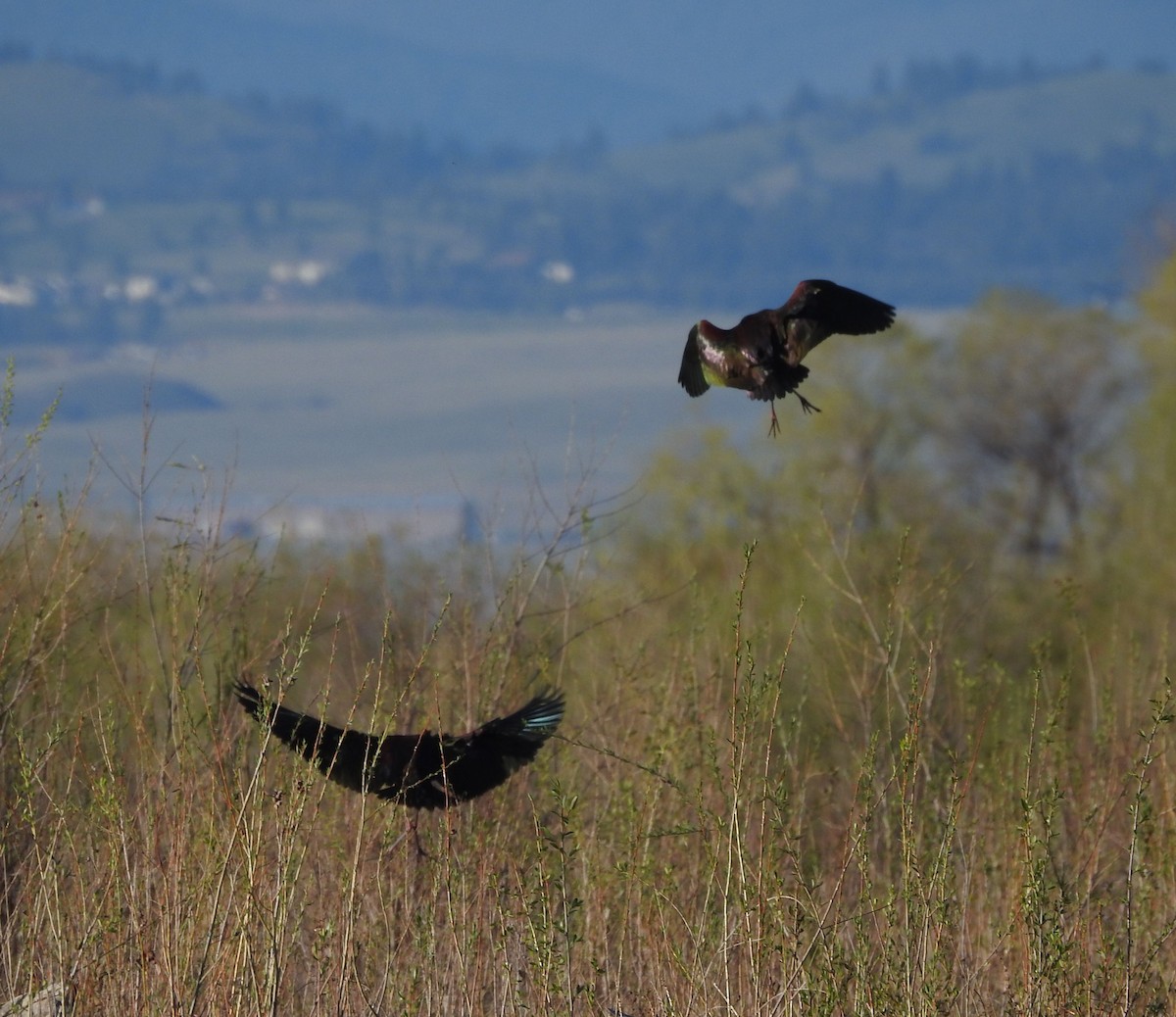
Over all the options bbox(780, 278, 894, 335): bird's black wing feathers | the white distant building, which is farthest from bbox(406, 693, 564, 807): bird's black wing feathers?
bbox(780, 278, 894, 335): bird's black wing feathers

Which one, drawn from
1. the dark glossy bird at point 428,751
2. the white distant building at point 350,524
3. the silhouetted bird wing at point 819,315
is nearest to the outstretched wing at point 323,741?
the dark glossy bird at point 428,751

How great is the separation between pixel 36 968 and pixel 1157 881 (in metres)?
3.08

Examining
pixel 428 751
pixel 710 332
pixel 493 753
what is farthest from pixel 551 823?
pixel 710 332

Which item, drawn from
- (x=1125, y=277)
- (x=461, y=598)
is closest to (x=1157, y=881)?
(x=461, y=598)

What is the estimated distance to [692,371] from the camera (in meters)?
3.93

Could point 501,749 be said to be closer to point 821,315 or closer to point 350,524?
point 821,315

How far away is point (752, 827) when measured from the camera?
5.40m

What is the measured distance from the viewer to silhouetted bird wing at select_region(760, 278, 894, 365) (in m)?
3.65

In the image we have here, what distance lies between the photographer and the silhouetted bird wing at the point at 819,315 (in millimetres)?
3650

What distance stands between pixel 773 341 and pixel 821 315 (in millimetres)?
140

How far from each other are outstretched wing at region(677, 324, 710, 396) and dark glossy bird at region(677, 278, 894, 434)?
49 millimetres

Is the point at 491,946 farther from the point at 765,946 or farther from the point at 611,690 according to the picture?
the point at 611,690

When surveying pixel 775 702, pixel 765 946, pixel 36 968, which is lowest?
pixel 36 968

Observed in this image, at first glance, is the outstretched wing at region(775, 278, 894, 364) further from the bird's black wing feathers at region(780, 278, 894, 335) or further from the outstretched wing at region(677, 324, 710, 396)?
A: the outstretched wing at region(677, 324, 710, 396)
